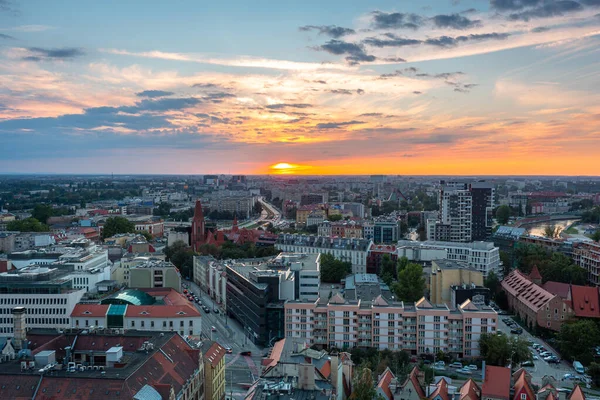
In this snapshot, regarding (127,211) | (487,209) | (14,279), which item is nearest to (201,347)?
(14,279)

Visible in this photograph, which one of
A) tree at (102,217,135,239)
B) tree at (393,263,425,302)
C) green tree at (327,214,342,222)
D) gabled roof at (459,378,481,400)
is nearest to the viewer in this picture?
gabled roof at (459,378,481,400)

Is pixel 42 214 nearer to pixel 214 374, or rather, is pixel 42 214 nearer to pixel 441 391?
pixel 214 374

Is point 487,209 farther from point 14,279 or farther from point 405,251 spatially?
point 14,279

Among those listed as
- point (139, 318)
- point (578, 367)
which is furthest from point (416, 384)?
point (139, 318)

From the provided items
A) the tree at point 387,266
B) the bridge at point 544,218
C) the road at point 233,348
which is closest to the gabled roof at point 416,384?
the road at point 233,348

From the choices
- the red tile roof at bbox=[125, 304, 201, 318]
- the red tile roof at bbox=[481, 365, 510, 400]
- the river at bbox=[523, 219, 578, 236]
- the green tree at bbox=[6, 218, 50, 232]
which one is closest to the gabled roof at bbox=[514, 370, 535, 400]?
the red tile roof at bbox=[481, 365, 510, 400]

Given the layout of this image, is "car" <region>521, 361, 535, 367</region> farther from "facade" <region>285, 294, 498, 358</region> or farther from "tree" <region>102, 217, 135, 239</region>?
"tree" <region>102, 217, 135, 239</region>

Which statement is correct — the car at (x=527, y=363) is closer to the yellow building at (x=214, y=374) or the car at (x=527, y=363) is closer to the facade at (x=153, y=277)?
the yellow building at (x=214, y=374)
